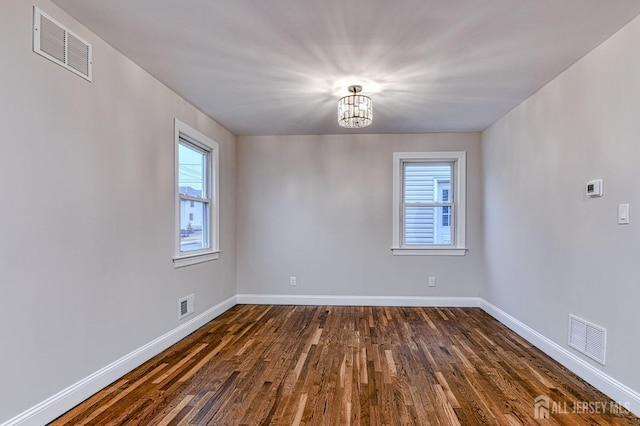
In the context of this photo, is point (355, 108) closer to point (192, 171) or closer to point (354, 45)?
point (354, 45)

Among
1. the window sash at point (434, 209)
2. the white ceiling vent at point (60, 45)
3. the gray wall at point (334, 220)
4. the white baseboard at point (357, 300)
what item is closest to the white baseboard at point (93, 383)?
the white baseboard at point (357, 300)

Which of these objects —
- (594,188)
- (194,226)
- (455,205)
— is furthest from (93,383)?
(455,205)

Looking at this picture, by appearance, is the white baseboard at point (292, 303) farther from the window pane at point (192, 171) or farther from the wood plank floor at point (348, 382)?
the window pane at point (192, 171)

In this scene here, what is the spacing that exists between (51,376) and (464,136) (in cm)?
488

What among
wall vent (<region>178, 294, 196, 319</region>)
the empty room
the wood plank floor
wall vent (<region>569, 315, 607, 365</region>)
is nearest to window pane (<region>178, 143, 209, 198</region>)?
the empty room

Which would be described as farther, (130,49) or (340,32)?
(130,49)

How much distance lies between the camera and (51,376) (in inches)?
78.1

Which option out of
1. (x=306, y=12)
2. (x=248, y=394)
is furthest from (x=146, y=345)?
(x=306, y=12)

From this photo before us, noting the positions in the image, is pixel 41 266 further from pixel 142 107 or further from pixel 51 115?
pixel 142 107

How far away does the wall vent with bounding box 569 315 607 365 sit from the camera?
93.4 inches

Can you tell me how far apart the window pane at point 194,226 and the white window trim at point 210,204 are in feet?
0.21

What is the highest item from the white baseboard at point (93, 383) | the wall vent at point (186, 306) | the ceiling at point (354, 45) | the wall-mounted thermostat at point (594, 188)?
the ceiling at point (354, 45)

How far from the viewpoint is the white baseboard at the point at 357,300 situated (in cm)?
470

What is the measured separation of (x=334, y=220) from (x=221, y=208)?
153 centimetres
